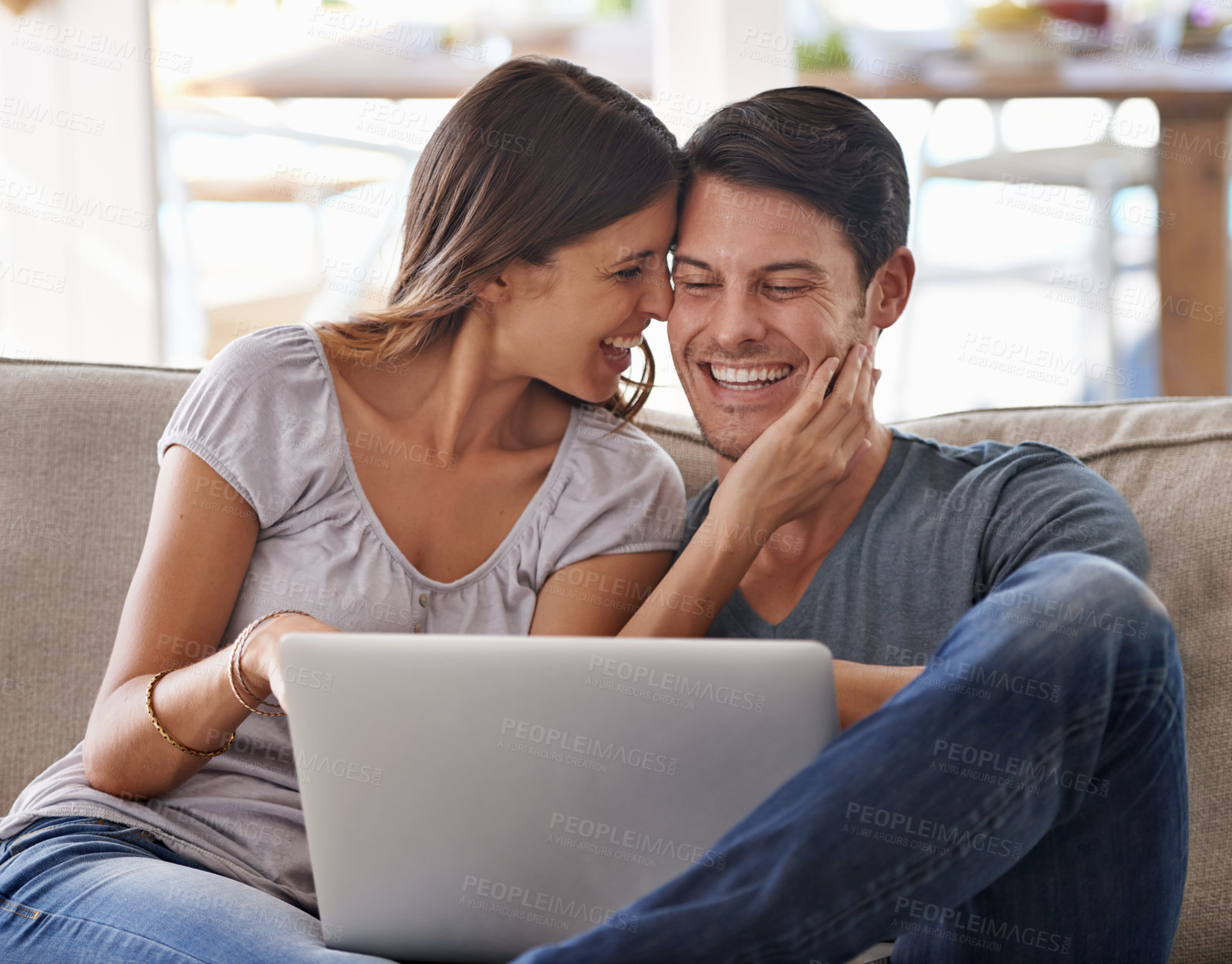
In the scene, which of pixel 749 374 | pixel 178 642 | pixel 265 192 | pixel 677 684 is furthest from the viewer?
pixel 265 192

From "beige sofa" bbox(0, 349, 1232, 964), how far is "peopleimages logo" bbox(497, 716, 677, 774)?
0.73 m

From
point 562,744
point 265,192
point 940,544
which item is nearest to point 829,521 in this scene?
point 940,544

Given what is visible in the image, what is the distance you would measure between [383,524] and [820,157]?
26.2 inches

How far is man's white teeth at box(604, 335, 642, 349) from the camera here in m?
1.36

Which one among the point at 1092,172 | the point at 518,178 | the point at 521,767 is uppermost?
the point at 1092,172

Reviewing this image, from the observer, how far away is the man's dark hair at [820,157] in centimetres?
129

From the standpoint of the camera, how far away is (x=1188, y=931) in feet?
3.77

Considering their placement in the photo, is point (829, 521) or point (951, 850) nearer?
point (951, 850)

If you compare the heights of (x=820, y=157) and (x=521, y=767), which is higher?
(x=820, y=157)

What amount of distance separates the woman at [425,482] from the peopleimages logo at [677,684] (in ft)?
1.23

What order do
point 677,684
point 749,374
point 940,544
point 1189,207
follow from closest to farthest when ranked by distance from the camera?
point 677,684, point 940,544, point 749,374, point 1189,207

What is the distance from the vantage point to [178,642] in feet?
3.69

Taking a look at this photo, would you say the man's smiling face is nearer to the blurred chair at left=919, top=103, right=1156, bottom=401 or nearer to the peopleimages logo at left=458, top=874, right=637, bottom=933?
the peopleimages logo at left=458, top=874, right=637, bottom=933

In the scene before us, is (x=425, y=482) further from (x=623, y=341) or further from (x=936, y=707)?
(x=936, y=707)
